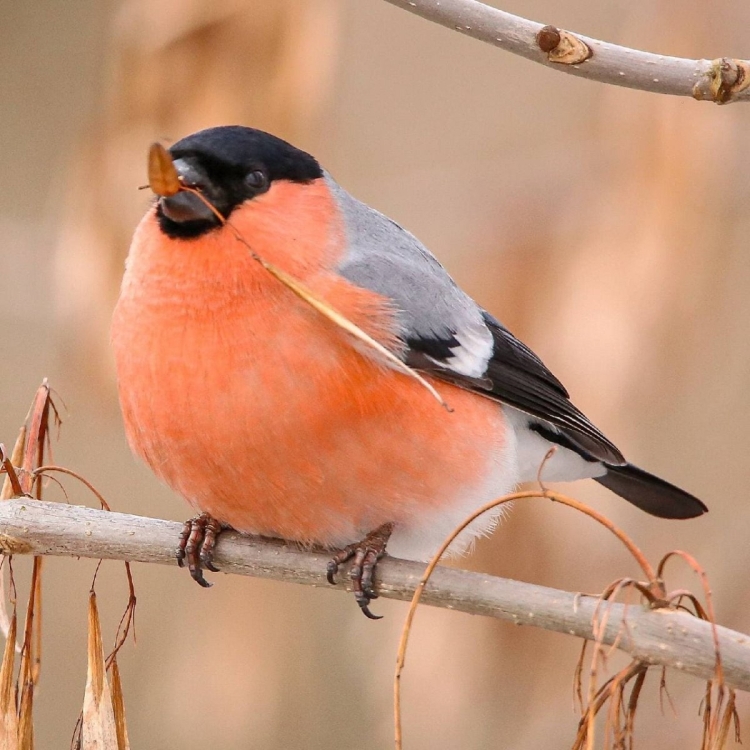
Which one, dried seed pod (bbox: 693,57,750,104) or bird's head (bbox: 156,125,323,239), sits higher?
dried seed pod (bbox: 693,57,750,104)

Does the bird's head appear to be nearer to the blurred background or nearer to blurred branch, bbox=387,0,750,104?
the blurred background

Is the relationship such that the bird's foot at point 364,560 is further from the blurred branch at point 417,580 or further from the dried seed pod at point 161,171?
the dried seed pod at point 161,171

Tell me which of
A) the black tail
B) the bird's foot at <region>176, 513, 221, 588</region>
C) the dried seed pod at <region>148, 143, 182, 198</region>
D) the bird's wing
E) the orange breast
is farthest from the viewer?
the black tail

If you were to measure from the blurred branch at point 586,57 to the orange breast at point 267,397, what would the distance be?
2.30ft

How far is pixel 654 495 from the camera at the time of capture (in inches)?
125

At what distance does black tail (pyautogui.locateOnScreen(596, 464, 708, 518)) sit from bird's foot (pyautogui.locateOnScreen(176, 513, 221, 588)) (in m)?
1.20

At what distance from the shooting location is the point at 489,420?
275 centimetres

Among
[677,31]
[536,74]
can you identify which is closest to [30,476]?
[677,31]

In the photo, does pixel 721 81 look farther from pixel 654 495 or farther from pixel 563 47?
pixel 654 495

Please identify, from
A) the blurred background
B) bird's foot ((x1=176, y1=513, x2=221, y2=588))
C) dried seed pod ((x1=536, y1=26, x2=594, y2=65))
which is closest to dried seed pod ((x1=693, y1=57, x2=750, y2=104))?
dried seed pod ((x1=536, y1=26, x2=594, y2=65))

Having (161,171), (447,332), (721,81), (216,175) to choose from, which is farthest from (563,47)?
(447,332)

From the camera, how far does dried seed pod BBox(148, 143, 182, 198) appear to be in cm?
180

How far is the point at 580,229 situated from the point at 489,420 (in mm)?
715

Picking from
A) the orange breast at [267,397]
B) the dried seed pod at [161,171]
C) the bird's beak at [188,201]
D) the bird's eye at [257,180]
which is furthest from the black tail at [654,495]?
the dried seed pod at [161,171]
